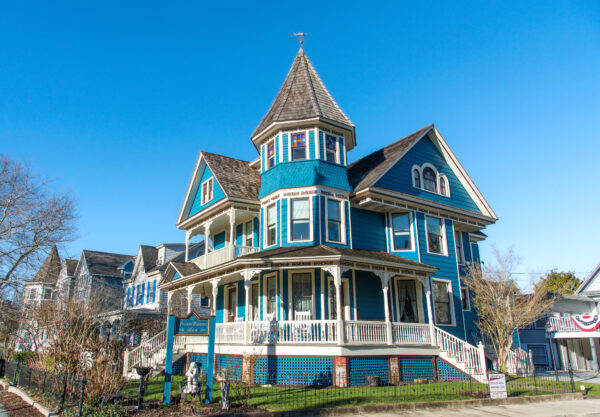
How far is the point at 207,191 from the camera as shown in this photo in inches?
954

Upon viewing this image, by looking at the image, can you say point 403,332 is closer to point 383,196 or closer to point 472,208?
point 383,196

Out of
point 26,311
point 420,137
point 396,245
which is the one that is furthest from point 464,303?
point 26,311

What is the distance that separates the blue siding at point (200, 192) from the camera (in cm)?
2295

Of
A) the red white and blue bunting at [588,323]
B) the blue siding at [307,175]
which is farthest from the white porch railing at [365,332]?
the red white and blue bunting at [588,323]

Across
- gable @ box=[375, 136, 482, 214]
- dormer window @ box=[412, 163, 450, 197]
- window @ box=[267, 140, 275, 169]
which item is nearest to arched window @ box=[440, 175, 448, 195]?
dormer window @ box=[412, 163, 450, 197]

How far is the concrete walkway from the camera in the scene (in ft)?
38.8

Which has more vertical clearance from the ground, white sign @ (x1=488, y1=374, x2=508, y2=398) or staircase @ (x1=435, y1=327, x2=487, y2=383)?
staircase @ (x1=435, y1=327, x2=487, y2=383)

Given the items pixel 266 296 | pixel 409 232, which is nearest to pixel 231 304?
pixel 266 296

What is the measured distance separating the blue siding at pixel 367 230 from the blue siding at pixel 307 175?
1.56 m

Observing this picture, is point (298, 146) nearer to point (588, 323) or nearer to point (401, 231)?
point (401, 231)

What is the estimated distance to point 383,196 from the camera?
2078 cm

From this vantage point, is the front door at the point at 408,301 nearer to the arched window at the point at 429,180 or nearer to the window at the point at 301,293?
the window at the point at 301,293

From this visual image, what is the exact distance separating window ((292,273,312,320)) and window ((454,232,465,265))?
9133 millimetres

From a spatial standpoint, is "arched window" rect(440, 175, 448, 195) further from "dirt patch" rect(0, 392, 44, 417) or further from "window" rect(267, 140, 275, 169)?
"dirt patch" rect(0, 392, 44, 417)
